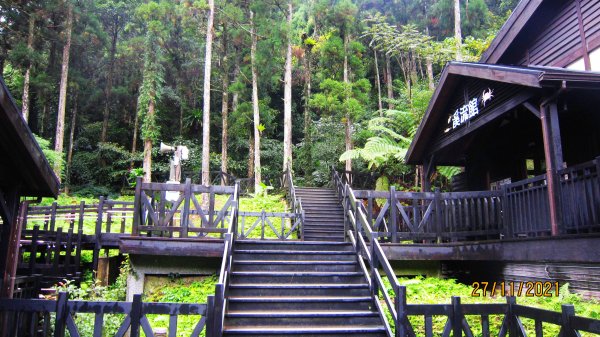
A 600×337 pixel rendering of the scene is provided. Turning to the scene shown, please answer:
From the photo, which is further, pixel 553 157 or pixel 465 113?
pixel 465 113

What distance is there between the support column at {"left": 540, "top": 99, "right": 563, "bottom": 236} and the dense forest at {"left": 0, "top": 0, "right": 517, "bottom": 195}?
36.6ft

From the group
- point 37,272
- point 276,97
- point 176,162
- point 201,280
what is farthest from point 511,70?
point 276,97

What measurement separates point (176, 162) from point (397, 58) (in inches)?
1070

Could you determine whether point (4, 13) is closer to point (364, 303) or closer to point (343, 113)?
point (343, 113)

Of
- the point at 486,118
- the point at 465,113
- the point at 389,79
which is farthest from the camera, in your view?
the point at 389,79

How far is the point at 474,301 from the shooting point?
8172 millimetres

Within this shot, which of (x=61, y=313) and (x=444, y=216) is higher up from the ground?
(x=444, y=216)

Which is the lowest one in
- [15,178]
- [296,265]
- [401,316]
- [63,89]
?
[401,316]

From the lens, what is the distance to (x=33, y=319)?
5.53m

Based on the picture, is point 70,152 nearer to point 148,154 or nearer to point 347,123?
point 148,154

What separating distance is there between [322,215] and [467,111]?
8109 mm

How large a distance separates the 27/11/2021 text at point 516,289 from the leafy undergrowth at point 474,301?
114 millimetres

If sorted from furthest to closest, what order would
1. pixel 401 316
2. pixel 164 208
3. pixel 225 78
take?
pixel 225 78
pixel 164 208
pixel 401 316

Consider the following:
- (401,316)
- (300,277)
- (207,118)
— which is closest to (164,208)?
(300,277)
